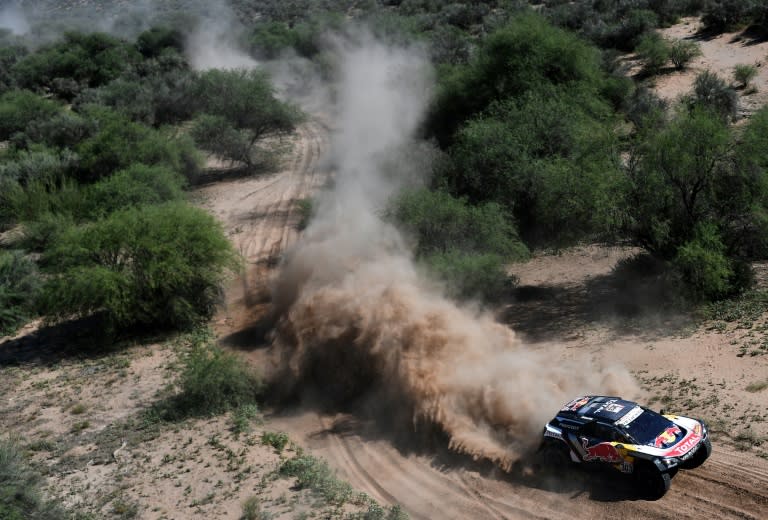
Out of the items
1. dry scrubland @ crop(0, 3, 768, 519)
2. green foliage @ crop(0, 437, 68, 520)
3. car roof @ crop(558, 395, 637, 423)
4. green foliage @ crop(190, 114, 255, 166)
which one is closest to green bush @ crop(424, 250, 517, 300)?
dry scrubland @ crop(0, 3, 768, 519)

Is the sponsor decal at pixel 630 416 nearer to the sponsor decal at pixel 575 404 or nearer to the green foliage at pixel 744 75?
the sponsor decal at pixel 575 404

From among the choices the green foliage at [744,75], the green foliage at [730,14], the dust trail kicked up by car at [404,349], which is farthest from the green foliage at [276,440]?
the green foliage at [730,14]

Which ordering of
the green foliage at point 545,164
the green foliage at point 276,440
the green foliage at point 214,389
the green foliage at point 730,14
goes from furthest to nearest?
the green foliage at point 730,14 → the green foliage at point 545,164 → the green foliage at point 214,389 → the green foliage at point 276,440

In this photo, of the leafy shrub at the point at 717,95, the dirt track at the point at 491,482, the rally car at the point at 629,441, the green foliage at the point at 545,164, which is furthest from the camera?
the leafy shrub at the point at 717,95

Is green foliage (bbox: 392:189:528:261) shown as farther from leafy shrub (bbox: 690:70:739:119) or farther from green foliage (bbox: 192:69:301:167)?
green foliage (bbox: 192:69:301:167)

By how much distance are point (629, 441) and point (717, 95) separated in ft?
78.5

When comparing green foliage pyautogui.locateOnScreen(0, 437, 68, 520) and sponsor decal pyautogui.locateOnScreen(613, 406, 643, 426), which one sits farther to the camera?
green foliage pyautogui.locateOnScreen(0, 437, 68, 520)

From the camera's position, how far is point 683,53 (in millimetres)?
39938

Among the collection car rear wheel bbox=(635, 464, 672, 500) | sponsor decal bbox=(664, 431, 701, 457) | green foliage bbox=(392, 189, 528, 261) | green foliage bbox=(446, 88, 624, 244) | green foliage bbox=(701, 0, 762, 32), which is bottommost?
car rear wheel bbox=(635, 464, 672, 500)

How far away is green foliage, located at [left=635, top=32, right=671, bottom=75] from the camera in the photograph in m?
40.3

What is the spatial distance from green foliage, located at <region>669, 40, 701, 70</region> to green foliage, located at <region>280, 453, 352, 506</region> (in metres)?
31.9

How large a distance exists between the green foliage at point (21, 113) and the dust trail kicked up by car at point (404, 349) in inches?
1177

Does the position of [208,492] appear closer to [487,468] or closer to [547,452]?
[487,468]

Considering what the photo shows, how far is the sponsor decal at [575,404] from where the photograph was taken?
15.8 metres
